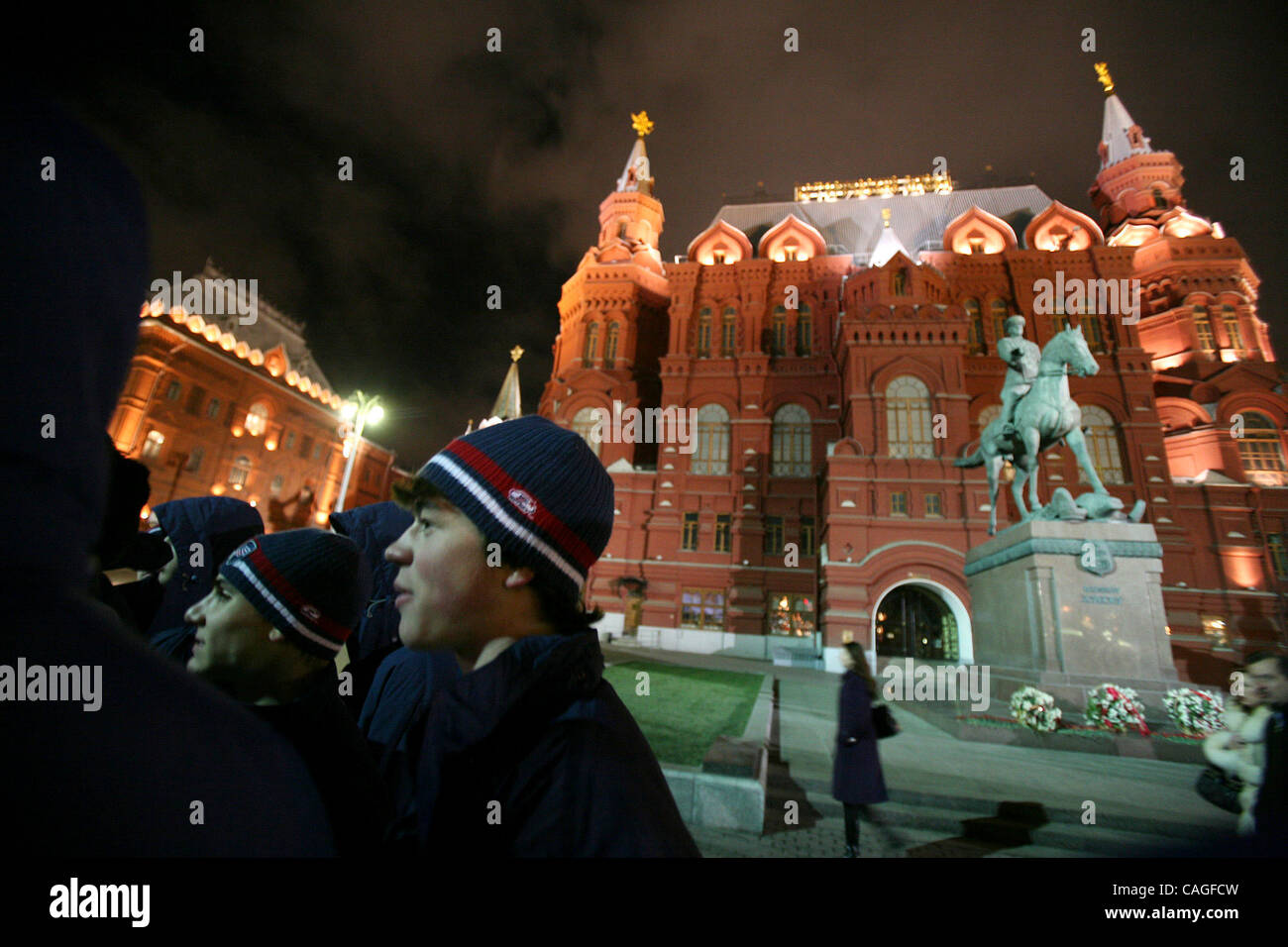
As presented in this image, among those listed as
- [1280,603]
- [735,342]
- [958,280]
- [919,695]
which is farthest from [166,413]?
[1280,603]

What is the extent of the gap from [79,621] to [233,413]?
39.2m

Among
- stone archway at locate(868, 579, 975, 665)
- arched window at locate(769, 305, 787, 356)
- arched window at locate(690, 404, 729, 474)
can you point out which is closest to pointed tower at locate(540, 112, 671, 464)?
arched window at locate(690, 404, 729, 474)

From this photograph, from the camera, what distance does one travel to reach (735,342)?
31.1 meters

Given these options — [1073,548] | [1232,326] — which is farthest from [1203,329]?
[1073,548]

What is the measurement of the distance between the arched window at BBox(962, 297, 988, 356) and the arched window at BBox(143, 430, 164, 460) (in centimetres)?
3939

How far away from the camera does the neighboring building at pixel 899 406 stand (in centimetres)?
2298

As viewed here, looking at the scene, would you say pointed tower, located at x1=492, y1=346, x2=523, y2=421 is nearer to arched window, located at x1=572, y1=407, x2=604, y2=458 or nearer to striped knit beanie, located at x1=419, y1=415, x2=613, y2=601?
arched window, located at x1=572, y1=407, x2=604, y2=458

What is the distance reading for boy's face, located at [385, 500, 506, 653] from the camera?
58.1 inches

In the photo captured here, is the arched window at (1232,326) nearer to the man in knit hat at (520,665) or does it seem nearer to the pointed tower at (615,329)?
the pointed tower at (615,329)

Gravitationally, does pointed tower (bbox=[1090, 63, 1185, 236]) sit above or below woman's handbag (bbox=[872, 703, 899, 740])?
above

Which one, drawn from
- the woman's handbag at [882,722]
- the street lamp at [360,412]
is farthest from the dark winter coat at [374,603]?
the street lamp at [360,412]

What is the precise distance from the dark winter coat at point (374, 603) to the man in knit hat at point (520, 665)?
2.28 m

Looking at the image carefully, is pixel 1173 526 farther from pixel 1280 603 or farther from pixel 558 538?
pixel 558 538
